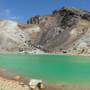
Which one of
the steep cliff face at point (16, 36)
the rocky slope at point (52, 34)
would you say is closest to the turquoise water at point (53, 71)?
the rocky slope at point (52, 34)

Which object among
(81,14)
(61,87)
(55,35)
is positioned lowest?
(61,87)

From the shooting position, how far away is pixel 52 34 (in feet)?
332

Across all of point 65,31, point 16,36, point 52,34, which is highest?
point 65,31

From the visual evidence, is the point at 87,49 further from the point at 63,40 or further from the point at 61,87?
the point at 61,87

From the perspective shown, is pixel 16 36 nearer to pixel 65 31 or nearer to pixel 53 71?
pixel 65 31

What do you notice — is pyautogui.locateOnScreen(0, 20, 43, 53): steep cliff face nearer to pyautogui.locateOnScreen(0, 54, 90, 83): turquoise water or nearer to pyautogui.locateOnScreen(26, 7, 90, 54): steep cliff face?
pyautogui.locateOnScreen(26, 7, 90, 54): steep cliff face

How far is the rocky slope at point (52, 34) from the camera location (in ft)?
293

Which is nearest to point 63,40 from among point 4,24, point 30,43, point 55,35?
point 55,35

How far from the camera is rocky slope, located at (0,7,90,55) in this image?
89444 millimetres

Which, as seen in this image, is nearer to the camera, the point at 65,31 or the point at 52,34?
the point at 65,31

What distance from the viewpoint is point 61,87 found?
20797 mm

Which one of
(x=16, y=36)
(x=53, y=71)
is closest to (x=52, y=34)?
(x=16, y=36)

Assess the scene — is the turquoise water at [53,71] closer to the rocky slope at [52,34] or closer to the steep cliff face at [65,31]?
the rocky slope at [52,34]

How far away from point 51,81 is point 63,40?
71285 mm
